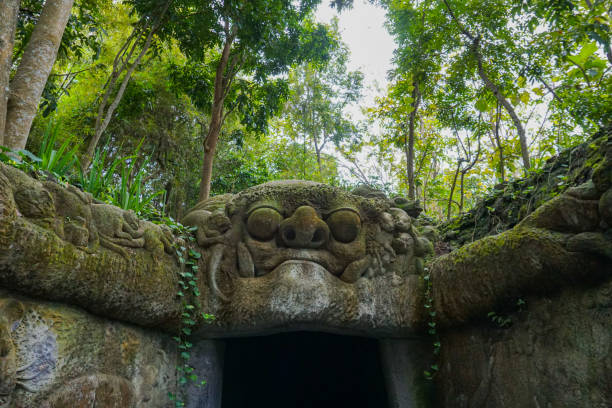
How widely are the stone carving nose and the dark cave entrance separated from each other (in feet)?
4.94

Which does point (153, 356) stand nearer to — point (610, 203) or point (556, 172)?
point (610, 203)

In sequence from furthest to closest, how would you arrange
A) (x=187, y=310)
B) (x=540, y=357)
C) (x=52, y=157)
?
(x=187, y=310) → (x=52, y=157) → (x=540, y=357)

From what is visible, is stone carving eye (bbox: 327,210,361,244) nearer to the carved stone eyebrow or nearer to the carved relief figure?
the carved relief figure

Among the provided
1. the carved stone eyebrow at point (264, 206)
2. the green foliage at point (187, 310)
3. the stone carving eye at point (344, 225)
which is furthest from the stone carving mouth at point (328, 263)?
the green foliage at point (187, 310)

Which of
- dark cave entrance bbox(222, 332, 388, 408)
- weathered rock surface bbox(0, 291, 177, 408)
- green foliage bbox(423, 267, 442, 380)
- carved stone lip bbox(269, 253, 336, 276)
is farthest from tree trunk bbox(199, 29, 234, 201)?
green foliage bbox(423, 267, 442, 380)

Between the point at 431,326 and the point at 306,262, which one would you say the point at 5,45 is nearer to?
the point at 306,262

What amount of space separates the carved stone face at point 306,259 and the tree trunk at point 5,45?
139cm

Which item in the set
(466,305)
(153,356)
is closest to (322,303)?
(466,305)

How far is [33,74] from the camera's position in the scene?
9.19 ft

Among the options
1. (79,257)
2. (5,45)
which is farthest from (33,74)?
(79,257)

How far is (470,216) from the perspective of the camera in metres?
3.76

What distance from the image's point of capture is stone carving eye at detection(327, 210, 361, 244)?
9.33ft

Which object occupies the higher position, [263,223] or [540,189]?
[540,189]

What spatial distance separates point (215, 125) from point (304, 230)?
335 cm
